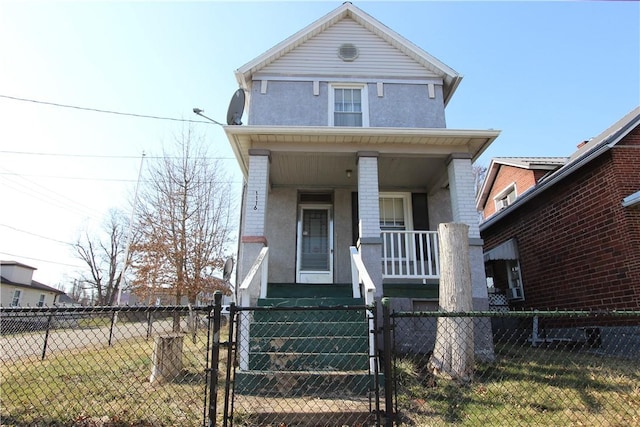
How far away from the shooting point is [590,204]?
7.76 meters

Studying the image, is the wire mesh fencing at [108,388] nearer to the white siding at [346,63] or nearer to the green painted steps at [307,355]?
the green painted steps at [307,355]

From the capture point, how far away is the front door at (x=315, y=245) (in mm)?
8656

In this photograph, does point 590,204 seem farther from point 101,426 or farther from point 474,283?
point 101,426

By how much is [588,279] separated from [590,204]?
1563 mm

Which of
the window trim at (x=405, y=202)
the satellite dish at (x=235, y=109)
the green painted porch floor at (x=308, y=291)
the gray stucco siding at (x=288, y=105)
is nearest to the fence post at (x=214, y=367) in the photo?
the green painted porch floor at (x=308, y=291)

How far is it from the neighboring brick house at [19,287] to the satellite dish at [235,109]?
86.3ft

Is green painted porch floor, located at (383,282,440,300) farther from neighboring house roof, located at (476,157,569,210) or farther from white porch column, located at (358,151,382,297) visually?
neighboring house roof, located at (476,157,569,210)

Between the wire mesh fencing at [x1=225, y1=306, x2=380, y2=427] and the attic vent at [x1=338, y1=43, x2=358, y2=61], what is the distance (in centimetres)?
628

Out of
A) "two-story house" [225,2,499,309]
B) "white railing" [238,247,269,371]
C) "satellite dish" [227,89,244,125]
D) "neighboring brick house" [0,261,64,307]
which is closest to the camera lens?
"white railing" [238,247,269,371]

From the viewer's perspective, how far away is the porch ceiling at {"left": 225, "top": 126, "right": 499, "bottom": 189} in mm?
7234

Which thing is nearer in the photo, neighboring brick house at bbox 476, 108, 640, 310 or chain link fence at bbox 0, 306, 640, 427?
chain link fence at bbox 0, 306, 640, 427

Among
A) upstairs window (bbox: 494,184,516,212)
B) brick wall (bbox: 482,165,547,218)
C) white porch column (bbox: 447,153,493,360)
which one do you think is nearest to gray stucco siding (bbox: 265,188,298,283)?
white porch column (bbox: 447,153,493,360)

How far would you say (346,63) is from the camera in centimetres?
897

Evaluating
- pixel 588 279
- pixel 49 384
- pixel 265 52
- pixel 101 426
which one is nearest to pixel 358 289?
pixel 101 426
